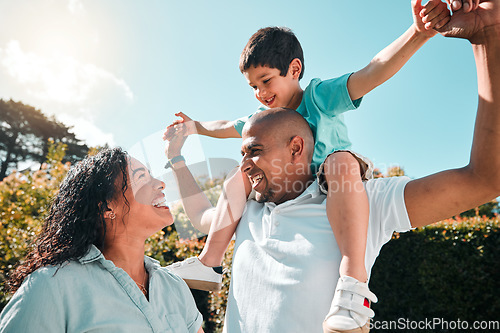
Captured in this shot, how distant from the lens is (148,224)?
1.83m

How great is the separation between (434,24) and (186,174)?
1.60 m

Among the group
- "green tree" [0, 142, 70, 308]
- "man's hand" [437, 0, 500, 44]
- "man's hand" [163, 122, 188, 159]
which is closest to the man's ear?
"man's hand" [437, 0, 500, 44]

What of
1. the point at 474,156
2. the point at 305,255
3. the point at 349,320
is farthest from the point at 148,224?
the point at 474,156

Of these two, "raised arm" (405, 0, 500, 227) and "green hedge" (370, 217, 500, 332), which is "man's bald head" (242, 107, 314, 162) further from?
"green hedge" (370, 217, 500, 332)

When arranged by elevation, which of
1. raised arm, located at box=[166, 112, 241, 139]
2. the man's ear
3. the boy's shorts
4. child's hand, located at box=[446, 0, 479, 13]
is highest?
raised arm, located at box=[166, 112, 241, 139]

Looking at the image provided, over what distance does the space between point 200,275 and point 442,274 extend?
4.83m

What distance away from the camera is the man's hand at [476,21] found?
4.34ft

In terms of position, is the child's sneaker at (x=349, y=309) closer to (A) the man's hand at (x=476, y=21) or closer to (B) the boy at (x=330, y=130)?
(B) the boy at (x=330, y=130)

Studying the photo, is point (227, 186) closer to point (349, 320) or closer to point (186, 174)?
point (186, 174)

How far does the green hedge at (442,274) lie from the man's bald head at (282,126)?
434cm

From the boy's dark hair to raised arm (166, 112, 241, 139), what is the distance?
0.44 m

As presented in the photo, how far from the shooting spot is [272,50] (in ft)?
8.26

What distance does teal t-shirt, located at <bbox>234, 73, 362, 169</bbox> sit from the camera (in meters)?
2.07

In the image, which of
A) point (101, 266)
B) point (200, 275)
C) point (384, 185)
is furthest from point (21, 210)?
point (384, 185)
